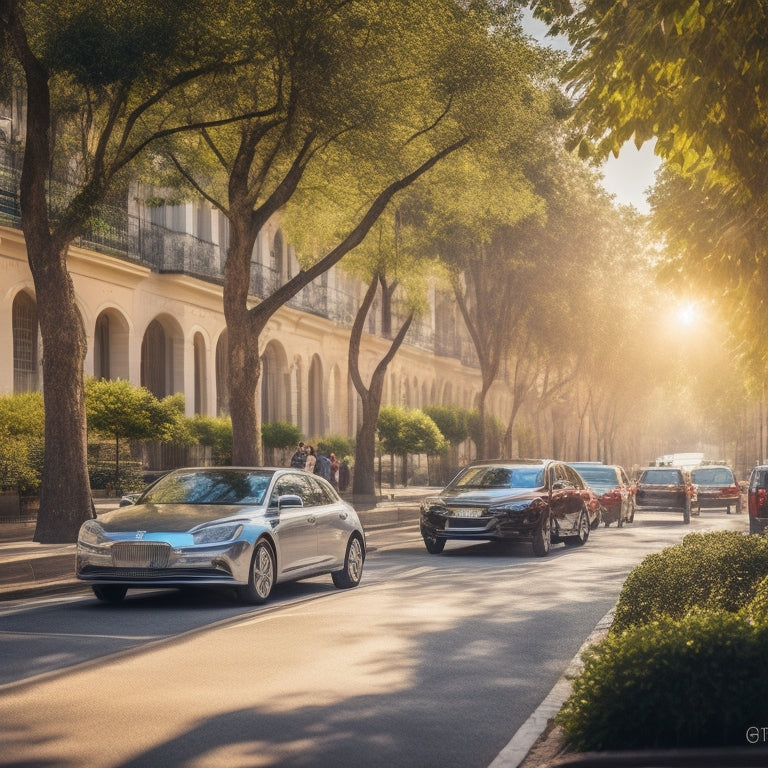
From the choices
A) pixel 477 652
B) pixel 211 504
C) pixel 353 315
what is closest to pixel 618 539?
pixel 211 504

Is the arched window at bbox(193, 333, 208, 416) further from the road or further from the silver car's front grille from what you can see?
the silver car's front grille

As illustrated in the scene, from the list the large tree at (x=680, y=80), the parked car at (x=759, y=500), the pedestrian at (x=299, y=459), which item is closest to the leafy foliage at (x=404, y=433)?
the pedestrian at (x=299, y=459)

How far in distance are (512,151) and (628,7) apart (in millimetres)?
17925


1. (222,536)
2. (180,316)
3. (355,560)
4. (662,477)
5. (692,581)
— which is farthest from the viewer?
(180,316)

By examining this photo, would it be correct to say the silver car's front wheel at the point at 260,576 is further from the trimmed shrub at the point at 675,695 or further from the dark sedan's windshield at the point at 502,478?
the dark sedan's windshield at the point at 502,478

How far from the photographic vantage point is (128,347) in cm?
3553

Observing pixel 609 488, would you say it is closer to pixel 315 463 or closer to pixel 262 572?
pixel 315 463

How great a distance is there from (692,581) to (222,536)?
17.2ft

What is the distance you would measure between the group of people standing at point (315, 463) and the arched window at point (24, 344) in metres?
8.23

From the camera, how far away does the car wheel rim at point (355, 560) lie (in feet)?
51.8

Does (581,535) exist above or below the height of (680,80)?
below

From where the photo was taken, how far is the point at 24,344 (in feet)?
101

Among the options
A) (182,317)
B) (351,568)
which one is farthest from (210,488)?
(182,317)

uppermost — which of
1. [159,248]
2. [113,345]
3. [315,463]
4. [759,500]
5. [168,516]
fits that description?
[159,248]
